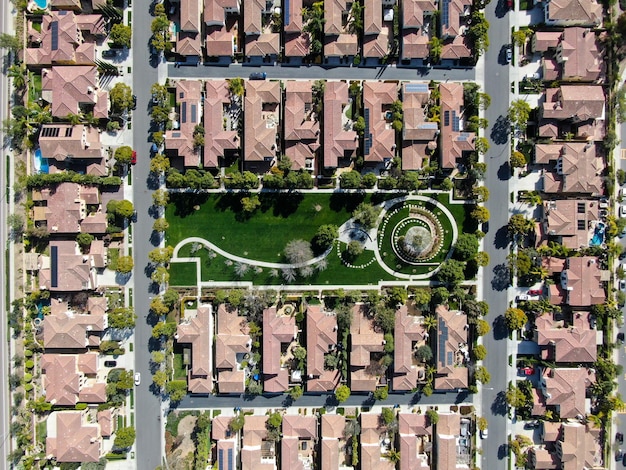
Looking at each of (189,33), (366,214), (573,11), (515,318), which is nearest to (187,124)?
(189,33)

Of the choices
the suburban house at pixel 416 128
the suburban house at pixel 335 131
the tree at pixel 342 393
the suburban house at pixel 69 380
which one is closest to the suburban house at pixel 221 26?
the suburban house at pixel 335 131

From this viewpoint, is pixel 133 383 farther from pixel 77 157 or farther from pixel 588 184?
pixel 588 184

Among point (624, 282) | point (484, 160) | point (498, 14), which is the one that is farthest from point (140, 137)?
point (624, 282)

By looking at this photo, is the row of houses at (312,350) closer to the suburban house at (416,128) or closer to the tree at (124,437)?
the tree at (124,437)

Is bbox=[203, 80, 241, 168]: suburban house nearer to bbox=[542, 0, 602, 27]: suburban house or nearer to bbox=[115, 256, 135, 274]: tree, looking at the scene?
bbox=[115, 256, 135, 274]: tree

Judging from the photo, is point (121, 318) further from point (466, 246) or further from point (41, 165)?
point (466, 246)
